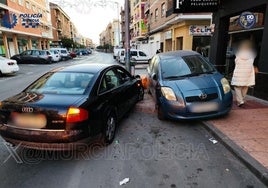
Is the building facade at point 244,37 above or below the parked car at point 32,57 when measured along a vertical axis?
above

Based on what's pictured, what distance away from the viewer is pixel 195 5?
8617mm

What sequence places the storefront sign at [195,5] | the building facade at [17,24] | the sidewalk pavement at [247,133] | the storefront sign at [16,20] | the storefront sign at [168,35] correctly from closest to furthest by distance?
the sidewalk pavement at [247,133] < the storefront sign at [195,5] < the storefront sign at [168,35] < the storefront sign at [16,20] < the building facade at [17,24]

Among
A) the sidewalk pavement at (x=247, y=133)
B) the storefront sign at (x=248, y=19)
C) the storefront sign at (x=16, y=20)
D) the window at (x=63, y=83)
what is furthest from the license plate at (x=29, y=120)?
the storefront sign at (x=16, y=20)

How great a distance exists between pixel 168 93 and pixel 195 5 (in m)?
5.38

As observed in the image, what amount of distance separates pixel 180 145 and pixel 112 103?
156 centimetres

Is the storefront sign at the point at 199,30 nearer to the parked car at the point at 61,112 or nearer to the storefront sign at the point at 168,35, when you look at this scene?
the storefront sign at the point at 168,35

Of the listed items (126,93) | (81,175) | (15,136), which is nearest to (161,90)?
(126,93)

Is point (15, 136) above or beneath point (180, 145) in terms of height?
above

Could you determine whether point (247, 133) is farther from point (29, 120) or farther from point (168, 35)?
point (168, 35)

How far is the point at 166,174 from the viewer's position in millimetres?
3178

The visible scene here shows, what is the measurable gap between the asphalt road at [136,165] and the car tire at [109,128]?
0.14 meters

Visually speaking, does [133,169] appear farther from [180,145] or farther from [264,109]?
[264,109]

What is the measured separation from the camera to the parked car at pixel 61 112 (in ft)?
10.4

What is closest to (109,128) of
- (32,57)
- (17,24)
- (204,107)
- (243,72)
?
(204,107)
